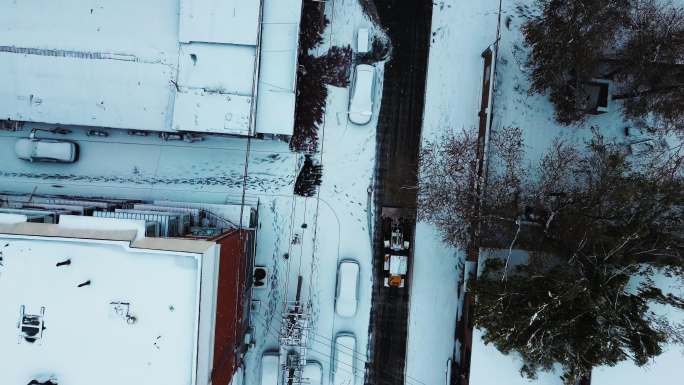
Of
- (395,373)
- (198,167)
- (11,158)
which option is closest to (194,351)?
(198,167)

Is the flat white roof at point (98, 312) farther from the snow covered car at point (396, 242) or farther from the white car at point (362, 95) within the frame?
the white car at point (362, 95)

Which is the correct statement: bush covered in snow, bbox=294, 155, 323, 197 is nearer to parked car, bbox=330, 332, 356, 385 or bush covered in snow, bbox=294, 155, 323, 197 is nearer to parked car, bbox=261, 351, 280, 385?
parked car, bbox=330, 332, 356, 385

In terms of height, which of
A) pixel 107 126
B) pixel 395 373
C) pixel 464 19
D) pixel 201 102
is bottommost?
pixel 395 373

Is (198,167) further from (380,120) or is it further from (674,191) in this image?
(674,191)

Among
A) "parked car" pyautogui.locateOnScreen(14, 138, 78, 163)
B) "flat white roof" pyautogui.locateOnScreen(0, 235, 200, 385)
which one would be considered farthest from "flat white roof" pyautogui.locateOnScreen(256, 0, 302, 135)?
"parked car" pyautogui.locateOnScreen(14, 138, 78, 163)

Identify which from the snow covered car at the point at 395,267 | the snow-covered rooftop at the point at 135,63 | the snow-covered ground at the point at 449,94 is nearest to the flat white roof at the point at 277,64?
the snow-covered rooftop at the point at 135,63

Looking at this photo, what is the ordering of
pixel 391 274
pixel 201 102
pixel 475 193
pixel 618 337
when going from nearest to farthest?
pixel 618 337
pixel 201 102
pixel 475 193
pixel 391 274
